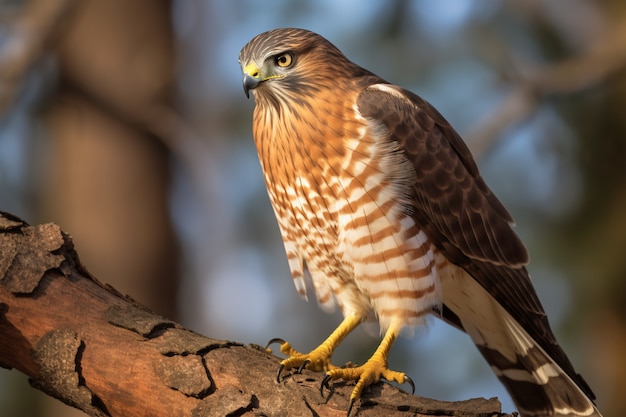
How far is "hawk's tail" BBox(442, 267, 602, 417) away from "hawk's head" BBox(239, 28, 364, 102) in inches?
46.9

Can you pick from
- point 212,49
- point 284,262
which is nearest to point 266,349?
point 284,262

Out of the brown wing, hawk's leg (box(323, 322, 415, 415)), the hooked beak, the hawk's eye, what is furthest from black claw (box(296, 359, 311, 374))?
the hawk's eye

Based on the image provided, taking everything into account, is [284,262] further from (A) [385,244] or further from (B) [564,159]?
(A) [385,244]

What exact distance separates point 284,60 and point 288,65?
3 centimetres

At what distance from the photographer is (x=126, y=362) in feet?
10.3

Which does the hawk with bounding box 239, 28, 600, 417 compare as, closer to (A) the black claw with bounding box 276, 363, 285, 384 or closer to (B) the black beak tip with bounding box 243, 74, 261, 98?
(B) the black beak tip with bounding box 243, 74, 261, 98

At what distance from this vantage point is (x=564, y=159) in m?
8.74

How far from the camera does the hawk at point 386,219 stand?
12.5ft

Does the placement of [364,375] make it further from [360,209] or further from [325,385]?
[360,209]

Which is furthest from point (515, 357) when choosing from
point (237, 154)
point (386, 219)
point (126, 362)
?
point (237, 154)

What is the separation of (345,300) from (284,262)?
4.74 meters

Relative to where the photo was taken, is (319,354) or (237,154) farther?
(237,154)

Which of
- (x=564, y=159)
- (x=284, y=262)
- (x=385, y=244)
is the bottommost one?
(x=385, y=244)

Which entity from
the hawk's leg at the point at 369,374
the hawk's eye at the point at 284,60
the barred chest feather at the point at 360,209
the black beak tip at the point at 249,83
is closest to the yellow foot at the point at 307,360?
the hawk's leg at the point at 369,374
